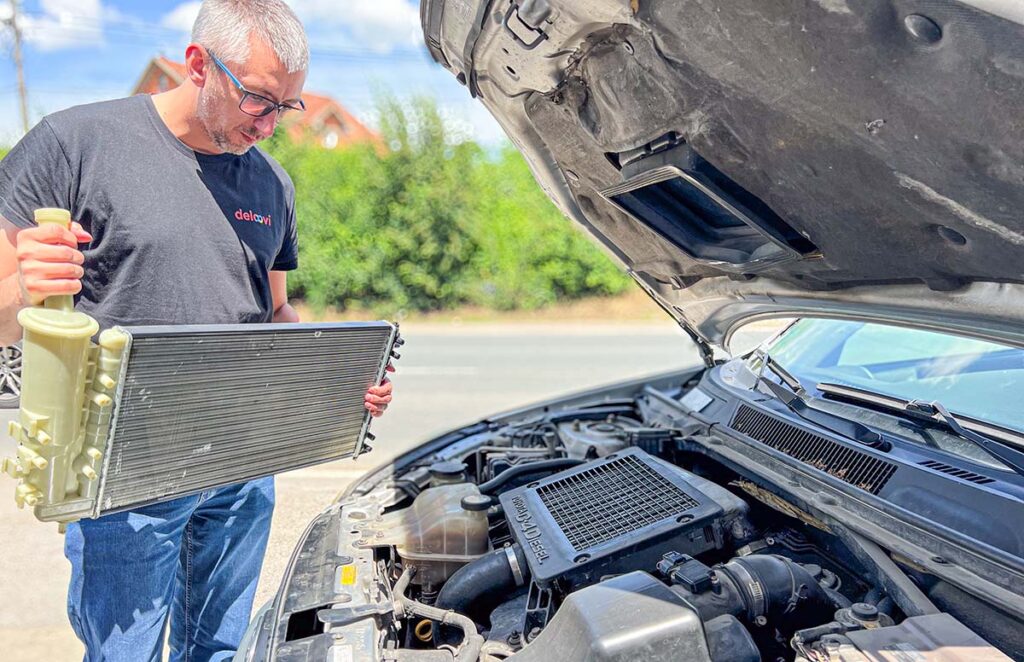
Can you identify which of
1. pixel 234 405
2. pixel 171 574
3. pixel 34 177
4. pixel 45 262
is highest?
pixel 34 177

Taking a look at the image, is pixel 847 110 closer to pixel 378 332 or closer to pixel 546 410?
pixel 378 332

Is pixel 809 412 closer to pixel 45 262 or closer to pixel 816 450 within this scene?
pixel 816 450

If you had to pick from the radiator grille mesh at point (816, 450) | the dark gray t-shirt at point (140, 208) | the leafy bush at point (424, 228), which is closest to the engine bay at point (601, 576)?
the radiator grille mesh at point (816, 450)

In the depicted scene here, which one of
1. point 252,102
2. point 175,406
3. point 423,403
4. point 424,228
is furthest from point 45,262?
point 424,228

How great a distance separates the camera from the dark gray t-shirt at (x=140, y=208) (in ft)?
5.65

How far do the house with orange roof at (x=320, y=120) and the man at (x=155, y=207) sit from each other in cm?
1338

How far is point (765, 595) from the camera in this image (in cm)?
154

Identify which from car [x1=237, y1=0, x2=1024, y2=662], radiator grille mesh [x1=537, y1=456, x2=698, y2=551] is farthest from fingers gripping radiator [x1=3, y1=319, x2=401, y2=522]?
radiator grille mesh [x1=537, y1=456, x2=698, y2=551]

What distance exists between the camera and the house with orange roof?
1543 centimetres

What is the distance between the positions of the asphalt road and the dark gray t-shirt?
1082 mm

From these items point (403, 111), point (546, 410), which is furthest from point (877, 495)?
point (403, 111)

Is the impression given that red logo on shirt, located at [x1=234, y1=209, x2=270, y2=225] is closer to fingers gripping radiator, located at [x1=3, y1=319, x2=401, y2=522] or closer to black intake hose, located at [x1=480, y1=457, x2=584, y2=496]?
fingers gripping radiator, located at [x1=3, y1=319, x2=401, y2=522]

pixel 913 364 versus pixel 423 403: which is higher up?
pixel 913 364

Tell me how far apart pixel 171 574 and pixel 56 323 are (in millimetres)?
949
